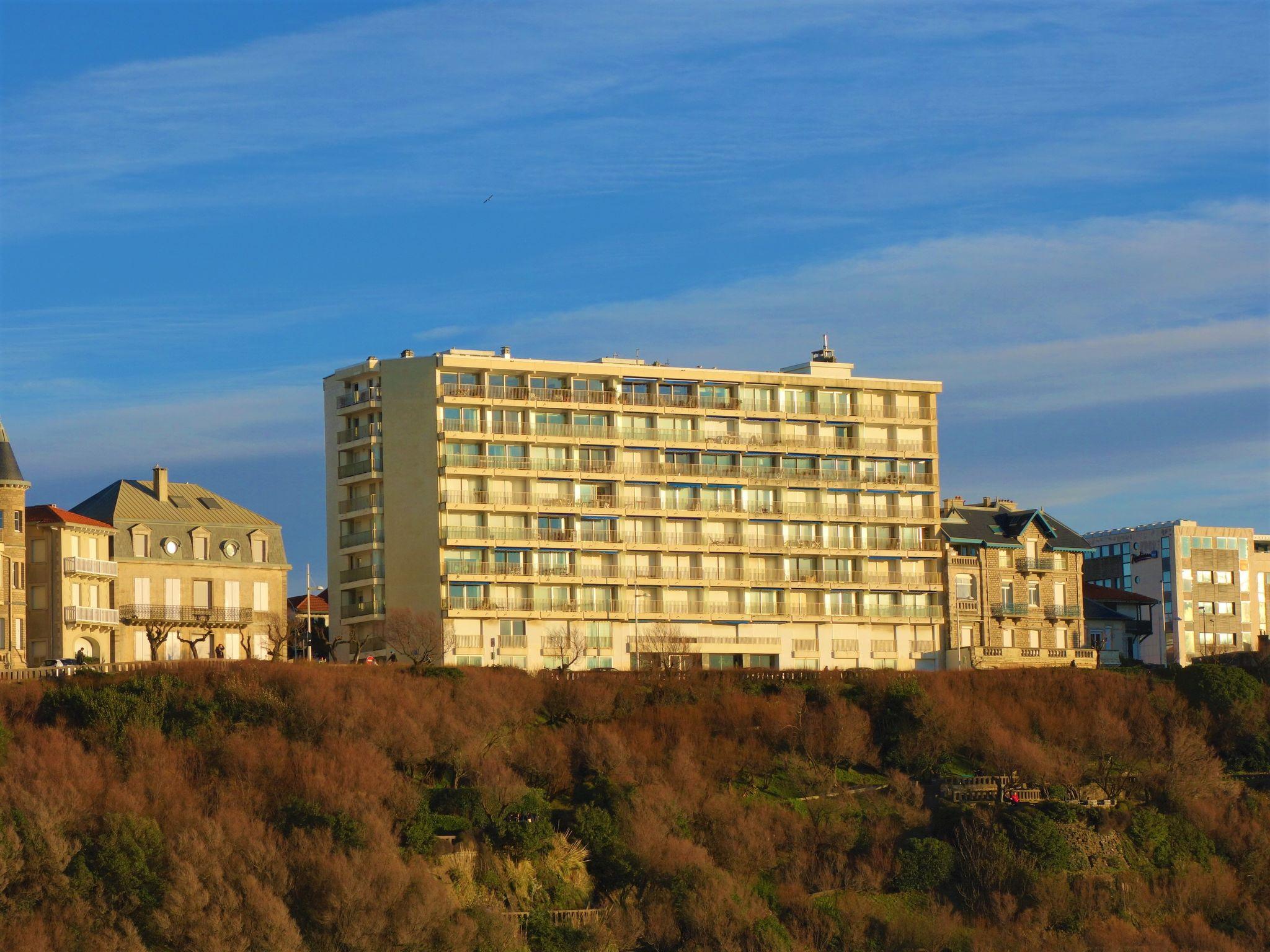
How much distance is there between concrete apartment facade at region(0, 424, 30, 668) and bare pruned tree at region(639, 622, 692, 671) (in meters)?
28.5

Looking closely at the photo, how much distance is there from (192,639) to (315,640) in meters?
16.5

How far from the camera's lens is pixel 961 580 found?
418 ft

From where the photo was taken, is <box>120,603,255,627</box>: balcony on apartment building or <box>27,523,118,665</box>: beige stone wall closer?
<box>27,523,118,665</box>: beige stone wall

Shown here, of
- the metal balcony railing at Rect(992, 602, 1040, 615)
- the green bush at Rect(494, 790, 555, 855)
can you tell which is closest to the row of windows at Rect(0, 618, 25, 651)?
the green bush at Rect(494, 790, 555, 855)

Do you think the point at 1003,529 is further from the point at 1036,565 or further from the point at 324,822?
the point at 324,822

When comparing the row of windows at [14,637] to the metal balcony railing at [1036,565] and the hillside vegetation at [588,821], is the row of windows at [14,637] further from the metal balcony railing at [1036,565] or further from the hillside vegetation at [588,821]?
the metal balcony railing at [1036,565]

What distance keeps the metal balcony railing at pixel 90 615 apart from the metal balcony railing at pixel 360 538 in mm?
16328

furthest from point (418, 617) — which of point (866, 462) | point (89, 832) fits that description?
point (89, 832)

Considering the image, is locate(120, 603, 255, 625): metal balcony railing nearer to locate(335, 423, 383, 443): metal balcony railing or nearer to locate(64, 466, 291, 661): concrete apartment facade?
locate(64, 466, 291, 661): concrete apartment facade

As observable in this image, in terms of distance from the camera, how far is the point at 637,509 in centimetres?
12000

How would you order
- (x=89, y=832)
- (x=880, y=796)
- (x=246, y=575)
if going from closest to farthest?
→ 1. (x=89, y=832)
2. (x=880, y=796)
3. (x=246, y=575)

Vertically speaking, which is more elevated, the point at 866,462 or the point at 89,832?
the point at 866,462

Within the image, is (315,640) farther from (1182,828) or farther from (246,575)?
(1182,828)

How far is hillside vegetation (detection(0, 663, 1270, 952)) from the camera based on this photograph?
7550 centimetres
